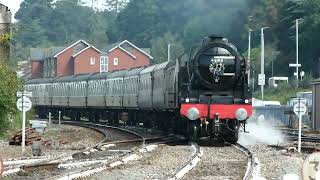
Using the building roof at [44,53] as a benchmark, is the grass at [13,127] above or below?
below

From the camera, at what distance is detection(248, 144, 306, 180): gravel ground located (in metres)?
15.2

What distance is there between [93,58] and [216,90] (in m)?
79.4

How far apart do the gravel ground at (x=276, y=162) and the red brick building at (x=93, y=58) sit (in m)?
80.4

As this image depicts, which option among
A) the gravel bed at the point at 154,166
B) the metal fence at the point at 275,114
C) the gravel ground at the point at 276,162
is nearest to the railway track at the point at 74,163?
the gravel bed at the point at 154,166

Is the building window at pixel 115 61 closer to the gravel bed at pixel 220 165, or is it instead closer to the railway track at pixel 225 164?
the railway track at pixel 225 164

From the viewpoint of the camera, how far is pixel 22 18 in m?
167

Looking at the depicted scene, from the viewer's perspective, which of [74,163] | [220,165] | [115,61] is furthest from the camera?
[115,61]

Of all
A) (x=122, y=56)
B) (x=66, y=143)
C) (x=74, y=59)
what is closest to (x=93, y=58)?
(x=74, y=59)

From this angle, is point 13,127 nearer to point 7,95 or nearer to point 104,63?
point 7,95

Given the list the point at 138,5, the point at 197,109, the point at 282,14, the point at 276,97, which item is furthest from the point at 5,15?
the point at 138,5

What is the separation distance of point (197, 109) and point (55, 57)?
271 ft

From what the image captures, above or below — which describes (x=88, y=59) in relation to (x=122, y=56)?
below

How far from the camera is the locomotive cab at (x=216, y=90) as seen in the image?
23.2 meters

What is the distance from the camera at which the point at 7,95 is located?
26.7 m
